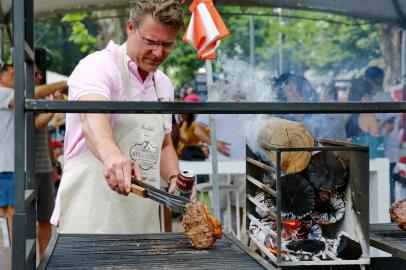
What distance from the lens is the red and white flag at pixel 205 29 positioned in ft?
14.3

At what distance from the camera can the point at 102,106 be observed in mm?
1654

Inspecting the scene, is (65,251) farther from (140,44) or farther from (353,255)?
(353,255)

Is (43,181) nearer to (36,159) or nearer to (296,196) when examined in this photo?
(36,159)

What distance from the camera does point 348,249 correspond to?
8.04ft

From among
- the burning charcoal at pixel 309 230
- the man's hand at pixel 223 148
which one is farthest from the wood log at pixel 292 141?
the man's hand at pixel 223 148

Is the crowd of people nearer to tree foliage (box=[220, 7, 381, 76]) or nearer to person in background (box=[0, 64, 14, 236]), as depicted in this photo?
person in background (box=[0, 64, 14, 236])

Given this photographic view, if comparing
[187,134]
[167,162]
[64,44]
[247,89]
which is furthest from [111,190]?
[64,44]

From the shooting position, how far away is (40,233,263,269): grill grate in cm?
186

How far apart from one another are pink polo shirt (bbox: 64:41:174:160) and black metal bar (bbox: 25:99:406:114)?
2.57 feet

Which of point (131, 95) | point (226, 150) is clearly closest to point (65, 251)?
point (131, 95)

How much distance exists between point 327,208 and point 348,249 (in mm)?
330

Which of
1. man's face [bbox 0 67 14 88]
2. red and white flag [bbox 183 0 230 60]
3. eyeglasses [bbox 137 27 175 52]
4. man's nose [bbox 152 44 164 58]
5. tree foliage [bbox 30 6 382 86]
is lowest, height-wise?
man's nose [bbox 152 44 164 58]

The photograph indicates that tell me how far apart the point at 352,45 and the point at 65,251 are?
13.1m

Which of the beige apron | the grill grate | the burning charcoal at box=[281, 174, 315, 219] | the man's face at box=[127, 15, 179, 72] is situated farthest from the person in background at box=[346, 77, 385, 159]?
the grill grate
